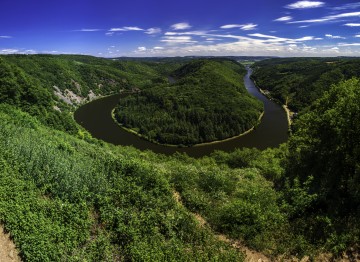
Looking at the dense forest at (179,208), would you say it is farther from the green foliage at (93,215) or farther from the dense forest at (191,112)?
the dense forest at (191,112)

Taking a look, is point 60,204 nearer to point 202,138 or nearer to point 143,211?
point 143,211

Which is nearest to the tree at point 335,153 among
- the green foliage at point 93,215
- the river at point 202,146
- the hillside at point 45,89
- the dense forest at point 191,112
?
the green foliage at point 93,215

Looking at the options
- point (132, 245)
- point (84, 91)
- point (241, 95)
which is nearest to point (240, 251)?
point (132, 245)

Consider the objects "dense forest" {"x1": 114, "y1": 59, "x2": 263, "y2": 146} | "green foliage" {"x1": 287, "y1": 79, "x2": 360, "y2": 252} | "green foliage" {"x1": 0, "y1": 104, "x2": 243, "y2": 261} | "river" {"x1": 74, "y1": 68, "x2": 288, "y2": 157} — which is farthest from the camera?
"dense forest" {"x1": 114, "y1": 59, "x2": 263, "y2": 146}

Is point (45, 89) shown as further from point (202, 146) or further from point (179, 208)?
point (179, 208)

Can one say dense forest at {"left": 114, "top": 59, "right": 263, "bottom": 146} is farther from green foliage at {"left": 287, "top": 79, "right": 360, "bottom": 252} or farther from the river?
green foliage at {"left": 287, "top": 79, "right": 360, "bottom": 252}

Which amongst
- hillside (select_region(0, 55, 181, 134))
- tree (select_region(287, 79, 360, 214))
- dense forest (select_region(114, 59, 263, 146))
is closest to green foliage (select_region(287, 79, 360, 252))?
tree (select_region(287, 79, 360, 214))
